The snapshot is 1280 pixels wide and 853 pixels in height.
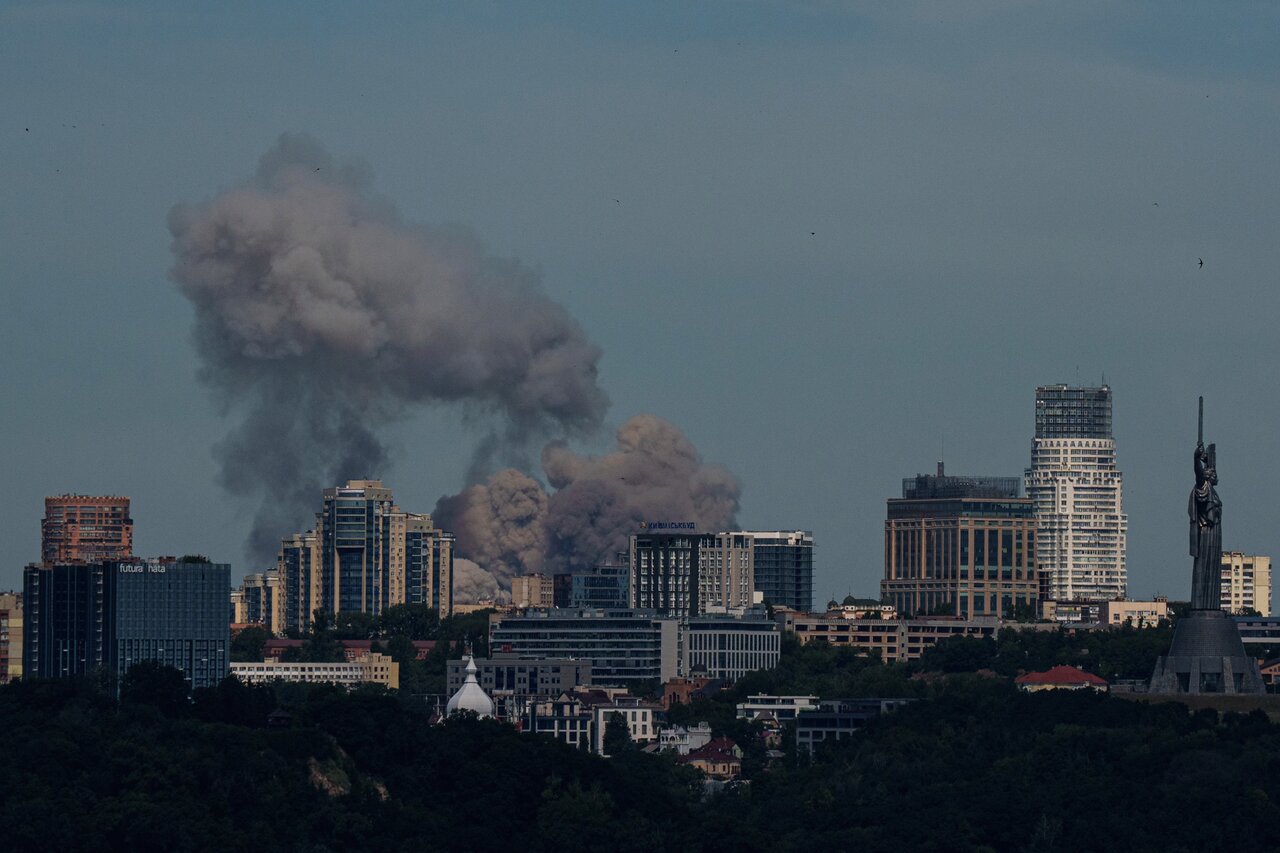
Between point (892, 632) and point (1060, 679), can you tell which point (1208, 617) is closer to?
point (1060, 679)

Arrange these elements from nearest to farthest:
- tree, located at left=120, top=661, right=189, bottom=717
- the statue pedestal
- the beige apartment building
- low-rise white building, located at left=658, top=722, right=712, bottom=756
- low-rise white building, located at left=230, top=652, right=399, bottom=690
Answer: tree, located at left=120, top=661, right=189, bottom=717 < the statue pedestal < low-rise white building, located at left=658, top=722, right=712, bottom=756 < low-rise white building, located at left=230, top=652, right=399, bottom=690 < the beige apartment building

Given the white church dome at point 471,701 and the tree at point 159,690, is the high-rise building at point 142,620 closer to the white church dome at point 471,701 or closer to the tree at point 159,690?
the white church dome at point 471,701

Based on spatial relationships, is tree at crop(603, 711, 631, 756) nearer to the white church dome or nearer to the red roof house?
the white church dome

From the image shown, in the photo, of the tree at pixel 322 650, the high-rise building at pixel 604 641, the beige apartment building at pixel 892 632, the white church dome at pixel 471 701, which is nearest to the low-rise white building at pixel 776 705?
the white church dome at pixel 471 701

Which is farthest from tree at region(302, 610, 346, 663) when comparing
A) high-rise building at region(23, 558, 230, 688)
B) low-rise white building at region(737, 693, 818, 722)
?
low-rise white building at region(737, 693, 818, 722)

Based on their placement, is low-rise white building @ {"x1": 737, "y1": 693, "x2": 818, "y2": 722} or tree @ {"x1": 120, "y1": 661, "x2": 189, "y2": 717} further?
low-rise white building @ {"x1": 737, "y1": 693, "x2": 818, "y2": 722}

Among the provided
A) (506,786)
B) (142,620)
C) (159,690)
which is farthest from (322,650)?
(506,786)

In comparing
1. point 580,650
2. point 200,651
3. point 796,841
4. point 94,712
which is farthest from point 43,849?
point 580,650
